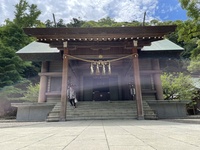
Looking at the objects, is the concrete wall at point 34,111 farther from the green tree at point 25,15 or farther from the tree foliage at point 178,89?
the green tree at point 25,15

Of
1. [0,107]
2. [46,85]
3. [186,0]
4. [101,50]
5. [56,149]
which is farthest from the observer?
[0,107]

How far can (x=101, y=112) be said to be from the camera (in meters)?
7.41

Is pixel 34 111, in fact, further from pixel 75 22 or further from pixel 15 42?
pixel 75 22

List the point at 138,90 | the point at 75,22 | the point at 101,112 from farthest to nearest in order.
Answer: the point at 75,22
the point at 101,112
the point at 138,90

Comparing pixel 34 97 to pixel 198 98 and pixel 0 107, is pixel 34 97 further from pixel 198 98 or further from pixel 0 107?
pixel 198 98

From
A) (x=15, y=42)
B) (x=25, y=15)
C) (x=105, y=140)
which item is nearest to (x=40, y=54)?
(x=105, y=140)

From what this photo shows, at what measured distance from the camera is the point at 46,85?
10836 millimetres

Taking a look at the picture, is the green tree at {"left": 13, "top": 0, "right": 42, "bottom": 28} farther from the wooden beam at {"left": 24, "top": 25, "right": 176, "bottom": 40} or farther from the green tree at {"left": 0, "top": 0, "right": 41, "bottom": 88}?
the wooden beam at {"left": 24, "top": 25, "right": 176, "bottom": 40}

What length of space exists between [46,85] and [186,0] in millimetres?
11710

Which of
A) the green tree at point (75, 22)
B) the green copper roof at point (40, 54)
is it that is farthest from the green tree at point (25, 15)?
the green copper roof at point (40, 54)

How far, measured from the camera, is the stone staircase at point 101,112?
6.89 meters

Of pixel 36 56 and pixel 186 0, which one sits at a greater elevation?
pixel 186 0

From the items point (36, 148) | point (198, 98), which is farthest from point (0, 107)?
point (198, 98)

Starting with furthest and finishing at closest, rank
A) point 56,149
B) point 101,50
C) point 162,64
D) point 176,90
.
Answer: point 162,64
point 176,90
point 101,50
point 56,149
